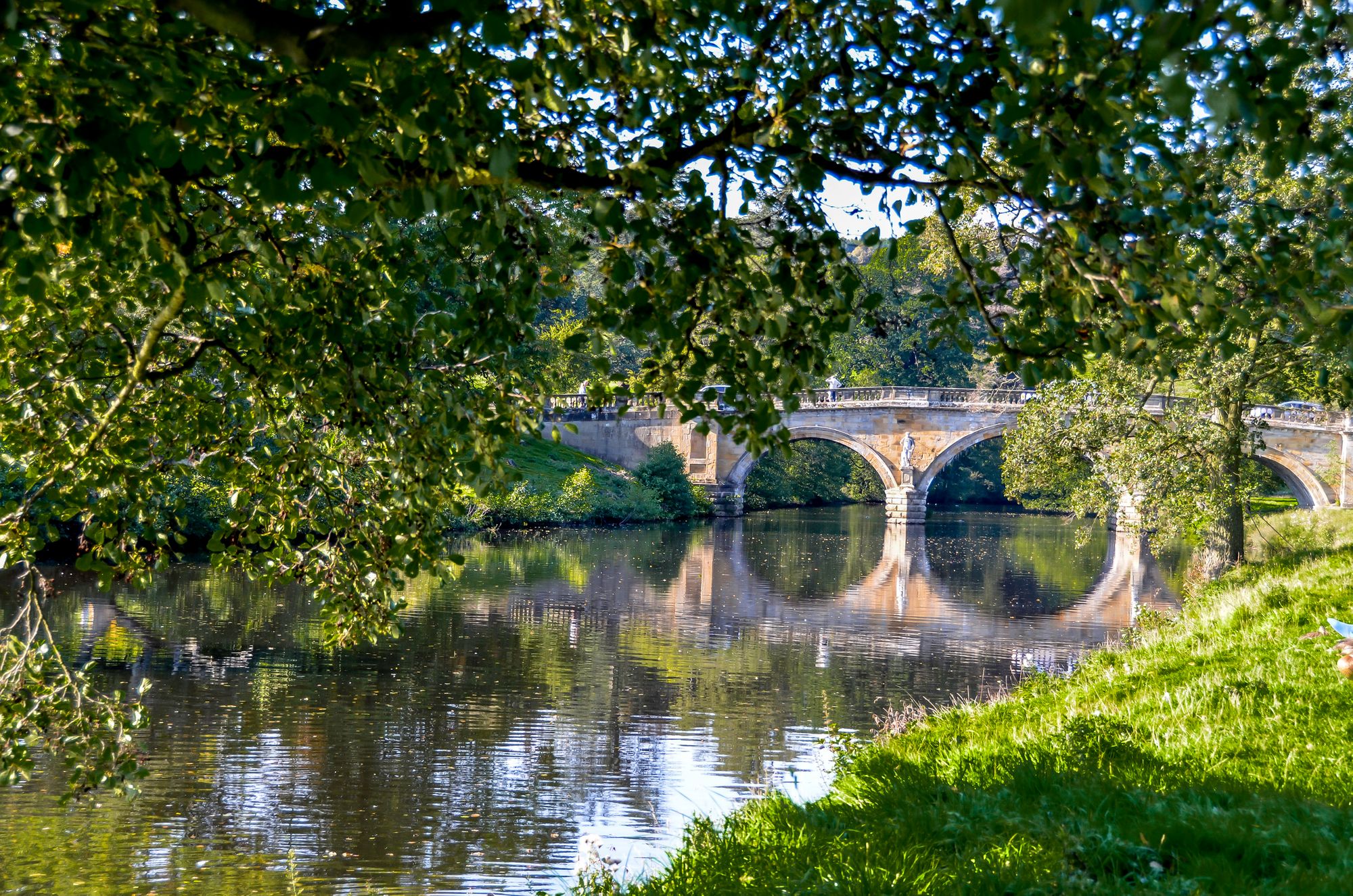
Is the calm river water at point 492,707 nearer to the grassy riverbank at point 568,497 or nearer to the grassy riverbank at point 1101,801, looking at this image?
the grassy riverbank at point 1101,801

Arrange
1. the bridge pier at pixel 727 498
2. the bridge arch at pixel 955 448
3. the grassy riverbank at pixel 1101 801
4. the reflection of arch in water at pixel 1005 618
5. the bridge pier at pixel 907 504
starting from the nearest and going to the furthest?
the grassy riverbank at pixel 1101 801 < the reflection of arch in water at pixel 1005 618 < the bridge arch at pixel 955 448 < the bridge pier at pixel 907 504 < the bridge pier at pixel 727 498

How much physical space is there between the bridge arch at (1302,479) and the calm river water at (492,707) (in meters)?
19.6

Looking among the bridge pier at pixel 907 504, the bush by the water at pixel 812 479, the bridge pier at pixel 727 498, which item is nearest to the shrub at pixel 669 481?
the bridge pier at pixel 727 498

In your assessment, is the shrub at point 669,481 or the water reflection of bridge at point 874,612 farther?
the shrub at point 669,481

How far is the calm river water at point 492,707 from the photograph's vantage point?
822 cm

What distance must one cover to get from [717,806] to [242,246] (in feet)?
20.5

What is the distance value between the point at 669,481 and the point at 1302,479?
22905mm

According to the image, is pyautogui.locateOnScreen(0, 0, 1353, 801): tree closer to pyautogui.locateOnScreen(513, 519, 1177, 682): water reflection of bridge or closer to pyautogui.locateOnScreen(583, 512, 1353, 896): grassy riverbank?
pyautogui.locateOnScreen(583, 512, 1353, 896): grassy riverbank

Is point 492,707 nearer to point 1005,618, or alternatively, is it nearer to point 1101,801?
point 1101,801

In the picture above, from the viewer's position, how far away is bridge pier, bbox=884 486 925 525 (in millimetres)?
48594

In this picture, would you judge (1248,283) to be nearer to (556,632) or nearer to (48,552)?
(556,632)

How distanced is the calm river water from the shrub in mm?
19127

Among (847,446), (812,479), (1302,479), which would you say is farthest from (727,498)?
(1302,479)

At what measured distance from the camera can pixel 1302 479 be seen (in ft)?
139
